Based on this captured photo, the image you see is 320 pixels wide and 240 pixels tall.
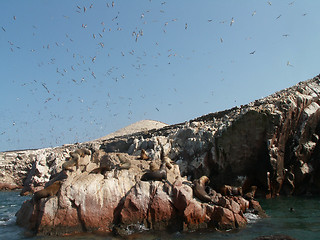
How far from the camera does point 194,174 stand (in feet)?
91.0

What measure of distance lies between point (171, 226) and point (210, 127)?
64.4 feet

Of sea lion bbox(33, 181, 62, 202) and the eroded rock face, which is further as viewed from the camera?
sea lion bbox(33, 181, 62, 202)

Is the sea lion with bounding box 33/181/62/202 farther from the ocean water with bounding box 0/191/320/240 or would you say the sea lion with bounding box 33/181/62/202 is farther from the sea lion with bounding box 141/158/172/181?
the sea lion with bounding box 141/158/172/181

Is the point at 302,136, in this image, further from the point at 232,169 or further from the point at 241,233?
the point at 241,233

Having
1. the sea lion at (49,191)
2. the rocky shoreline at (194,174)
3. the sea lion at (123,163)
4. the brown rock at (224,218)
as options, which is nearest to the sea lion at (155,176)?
the rocky shoreline at (194,174)

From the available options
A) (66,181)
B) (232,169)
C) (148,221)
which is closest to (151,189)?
(148,221)

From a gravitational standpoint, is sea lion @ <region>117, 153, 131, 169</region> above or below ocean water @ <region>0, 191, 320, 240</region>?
above

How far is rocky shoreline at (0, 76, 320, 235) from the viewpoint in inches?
484

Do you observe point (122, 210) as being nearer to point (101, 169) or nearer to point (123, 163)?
point (101, 169)

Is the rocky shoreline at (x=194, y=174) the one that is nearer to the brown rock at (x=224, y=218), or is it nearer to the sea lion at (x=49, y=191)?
the brown rock at (x=224, y=218)

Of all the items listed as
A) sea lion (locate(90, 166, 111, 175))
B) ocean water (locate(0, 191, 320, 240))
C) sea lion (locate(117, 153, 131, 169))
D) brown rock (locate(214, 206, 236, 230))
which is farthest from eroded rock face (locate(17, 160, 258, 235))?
sea lion (locate(117, 153, 131, 169))

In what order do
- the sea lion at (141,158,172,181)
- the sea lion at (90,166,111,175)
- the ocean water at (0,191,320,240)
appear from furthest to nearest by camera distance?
the sea lion at (90,166,111,175)
the sea lion at (141,158,172,181)
the ocean water at (0,191,320,240)

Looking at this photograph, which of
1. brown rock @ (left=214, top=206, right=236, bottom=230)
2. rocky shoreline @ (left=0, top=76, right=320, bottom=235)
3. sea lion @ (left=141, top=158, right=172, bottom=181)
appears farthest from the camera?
sea lion @ (left=141, top=158, right=172, bottom=181)

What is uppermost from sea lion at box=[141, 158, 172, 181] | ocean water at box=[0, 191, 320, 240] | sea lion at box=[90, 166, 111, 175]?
sea lion at box=[90, 166, 111, 175]
